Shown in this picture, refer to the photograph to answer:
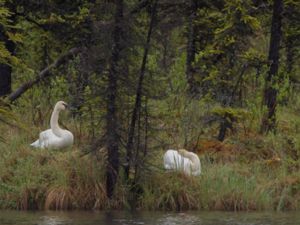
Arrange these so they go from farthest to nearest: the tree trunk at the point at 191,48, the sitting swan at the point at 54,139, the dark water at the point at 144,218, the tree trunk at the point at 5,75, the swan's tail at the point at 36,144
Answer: the tree trunk at the point at 5,75 → the tree trunk at the point at 191,48 → the swan's tail at the point at 36,144 → the sitting swan at the point at 54,139 → the dark water at the point at 144,218

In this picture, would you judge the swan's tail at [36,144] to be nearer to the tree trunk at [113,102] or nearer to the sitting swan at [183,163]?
the tree trunk at [113,102]

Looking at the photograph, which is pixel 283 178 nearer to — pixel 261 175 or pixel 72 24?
pixel 261 175

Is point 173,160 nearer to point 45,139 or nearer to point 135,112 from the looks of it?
point 135,112

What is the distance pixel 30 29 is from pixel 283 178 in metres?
9.49

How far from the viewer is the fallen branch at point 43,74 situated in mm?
24034

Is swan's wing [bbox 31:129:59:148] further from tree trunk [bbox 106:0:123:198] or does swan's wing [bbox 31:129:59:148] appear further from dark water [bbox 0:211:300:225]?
dark water [bbox 0:211:300:225]

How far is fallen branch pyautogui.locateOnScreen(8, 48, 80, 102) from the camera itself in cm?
2403

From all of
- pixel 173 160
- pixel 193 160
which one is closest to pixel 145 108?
pixel 173 160

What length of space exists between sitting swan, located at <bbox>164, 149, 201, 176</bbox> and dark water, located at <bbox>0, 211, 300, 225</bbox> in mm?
1383

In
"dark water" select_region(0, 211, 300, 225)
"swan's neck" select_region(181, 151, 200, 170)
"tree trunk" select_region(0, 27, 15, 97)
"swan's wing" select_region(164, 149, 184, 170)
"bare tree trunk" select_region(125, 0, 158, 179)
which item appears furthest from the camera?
"tree trunk" select_region(0, 27, 15, 97)

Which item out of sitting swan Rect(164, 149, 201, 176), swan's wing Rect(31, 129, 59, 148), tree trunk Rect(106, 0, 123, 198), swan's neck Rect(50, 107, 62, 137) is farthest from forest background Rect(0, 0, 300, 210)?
swan's neck Rect(50, 107, 62, 137)

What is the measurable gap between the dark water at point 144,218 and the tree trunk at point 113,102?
0.96 metres

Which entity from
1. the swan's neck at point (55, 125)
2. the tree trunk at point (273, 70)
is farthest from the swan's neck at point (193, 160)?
the tree trunk at point (273, 70)

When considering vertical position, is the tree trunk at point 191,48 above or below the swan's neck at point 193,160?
above
